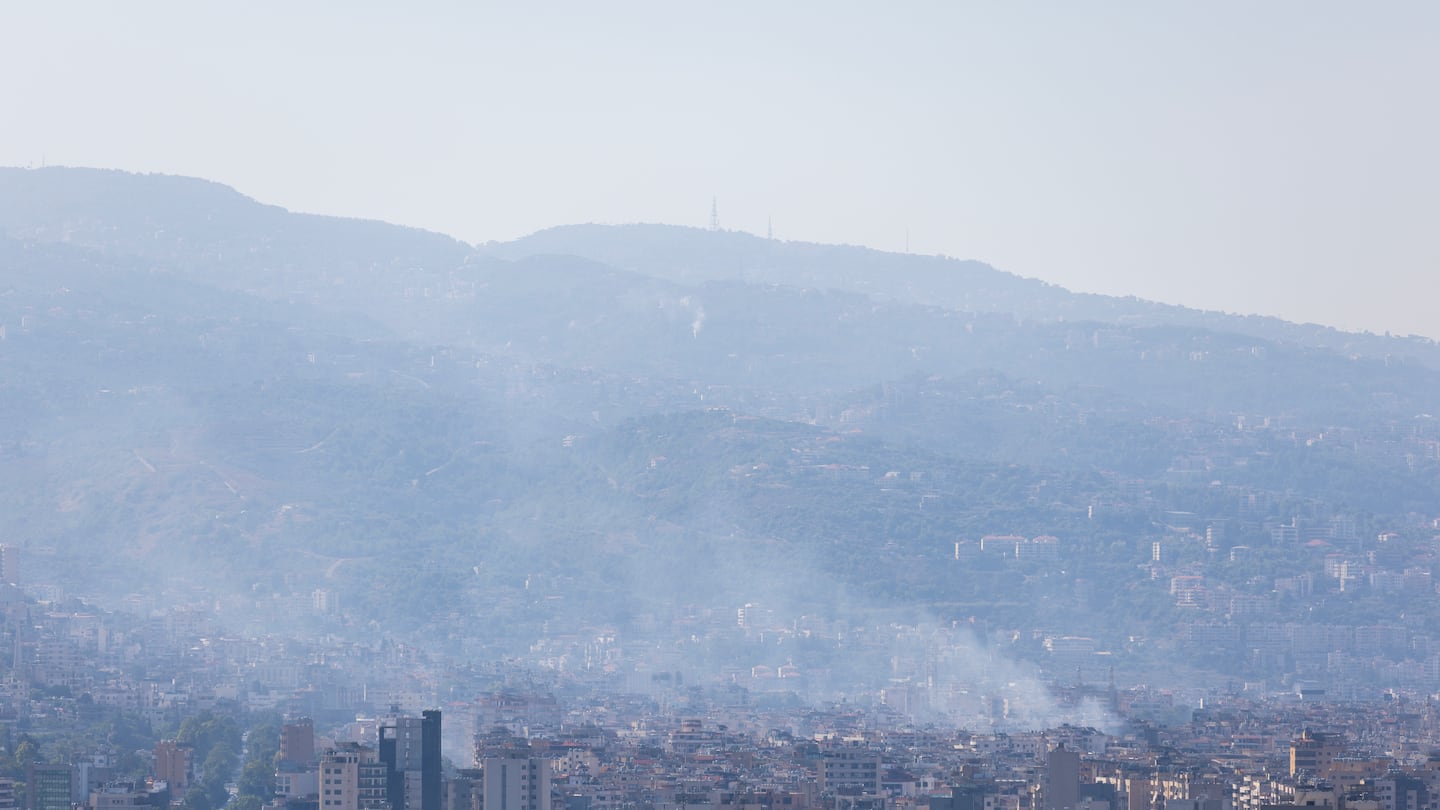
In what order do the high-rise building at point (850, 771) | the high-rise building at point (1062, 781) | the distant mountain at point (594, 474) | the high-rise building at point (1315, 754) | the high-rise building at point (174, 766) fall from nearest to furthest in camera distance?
the high-rise building at point (1062, 781)
the high-rise building at point (850, 771)
the high-rise building at point (1315, 754)
the high-rise building at point (174, 766)
the distant mountain at point (594, 474)

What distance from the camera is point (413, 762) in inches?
2229

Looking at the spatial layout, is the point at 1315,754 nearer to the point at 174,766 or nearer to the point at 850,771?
the point at 850,771

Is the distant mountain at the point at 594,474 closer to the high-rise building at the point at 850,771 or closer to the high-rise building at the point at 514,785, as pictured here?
the high-rise building at the point at 850,771

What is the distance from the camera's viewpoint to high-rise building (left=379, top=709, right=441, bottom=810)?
5391 cm

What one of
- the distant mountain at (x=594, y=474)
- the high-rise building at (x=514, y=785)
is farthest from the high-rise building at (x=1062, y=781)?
the distant mountain at (x=594, y=474)

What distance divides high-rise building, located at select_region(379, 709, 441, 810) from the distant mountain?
7647cm

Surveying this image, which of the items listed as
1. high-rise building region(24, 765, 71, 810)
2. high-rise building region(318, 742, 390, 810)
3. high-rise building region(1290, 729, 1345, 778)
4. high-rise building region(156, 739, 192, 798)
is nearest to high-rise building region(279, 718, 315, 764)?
high-rise building region(156, 739, 192, 798)

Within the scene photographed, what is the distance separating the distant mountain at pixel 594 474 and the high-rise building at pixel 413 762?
76.5 metres

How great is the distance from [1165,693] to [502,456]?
178 feet

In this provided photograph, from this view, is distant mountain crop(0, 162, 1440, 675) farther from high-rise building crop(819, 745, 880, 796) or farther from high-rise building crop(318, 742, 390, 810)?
high-rise building crop(318, 742, 390, 810)

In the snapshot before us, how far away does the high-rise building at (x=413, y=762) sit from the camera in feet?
177

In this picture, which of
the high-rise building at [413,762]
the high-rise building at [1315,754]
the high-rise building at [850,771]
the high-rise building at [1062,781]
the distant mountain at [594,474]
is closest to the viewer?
the high-rise building at [413,762]

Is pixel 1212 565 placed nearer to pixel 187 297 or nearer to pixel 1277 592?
pixel 1277 592

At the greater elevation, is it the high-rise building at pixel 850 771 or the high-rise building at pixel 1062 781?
the high-rise building at pixel 1062 781
